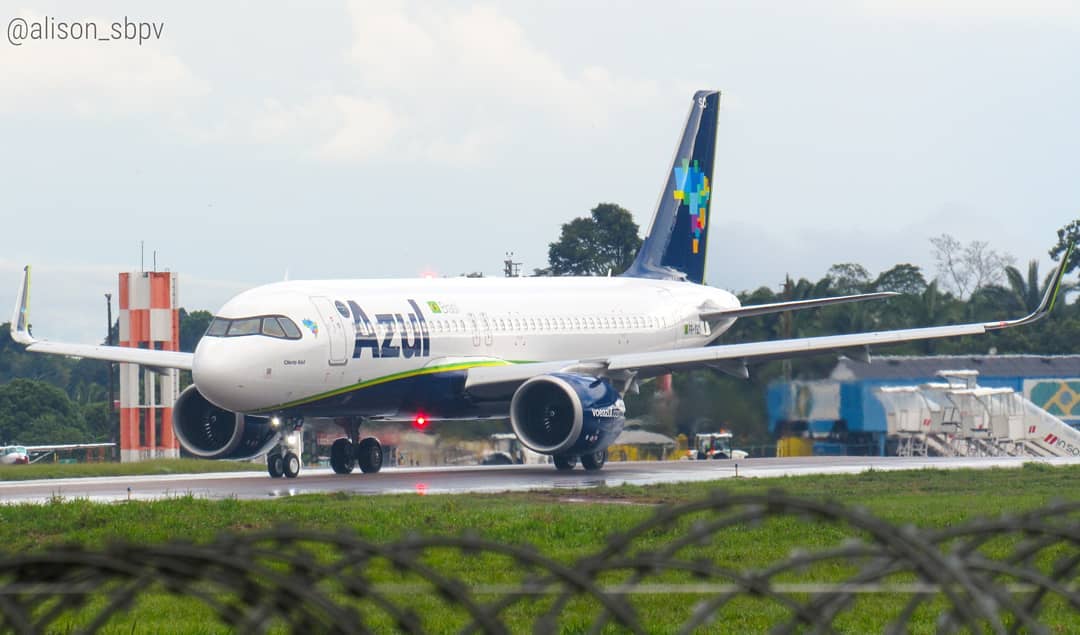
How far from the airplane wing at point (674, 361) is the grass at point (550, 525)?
4641 millimetres

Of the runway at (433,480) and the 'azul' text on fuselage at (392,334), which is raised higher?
the 'azul' text on fuselage at (392,334)

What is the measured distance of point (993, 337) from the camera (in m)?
54.6

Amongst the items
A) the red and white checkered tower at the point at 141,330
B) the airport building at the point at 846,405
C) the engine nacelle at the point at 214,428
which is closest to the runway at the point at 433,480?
the engine nacelle at the point at 214,428

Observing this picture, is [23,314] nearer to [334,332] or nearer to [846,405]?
[334,332]

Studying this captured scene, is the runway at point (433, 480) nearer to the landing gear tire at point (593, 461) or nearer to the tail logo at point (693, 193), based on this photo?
the landing gear tire at point (593, 461)

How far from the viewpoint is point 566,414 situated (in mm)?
27312

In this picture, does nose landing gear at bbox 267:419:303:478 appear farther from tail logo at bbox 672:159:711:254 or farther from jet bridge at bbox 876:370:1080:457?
jet bridge at bbox 876:370:1080:457

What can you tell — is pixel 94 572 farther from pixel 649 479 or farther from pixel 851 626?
pixel 649 479

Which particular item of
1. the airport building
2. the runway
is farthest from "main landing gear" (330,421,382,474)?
the airport building

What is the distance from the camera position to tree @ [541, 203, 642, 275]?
7231cm

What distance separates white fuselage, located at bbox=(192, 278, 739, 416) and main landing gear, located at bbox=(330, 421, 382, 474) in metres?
0.97

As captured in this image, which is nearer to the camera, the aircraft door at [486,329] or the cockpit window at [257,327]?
the cockpit window at [257,327]

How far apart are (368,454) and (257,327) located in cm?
420

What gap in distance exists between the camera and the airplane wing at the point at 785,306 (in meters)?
32.3
